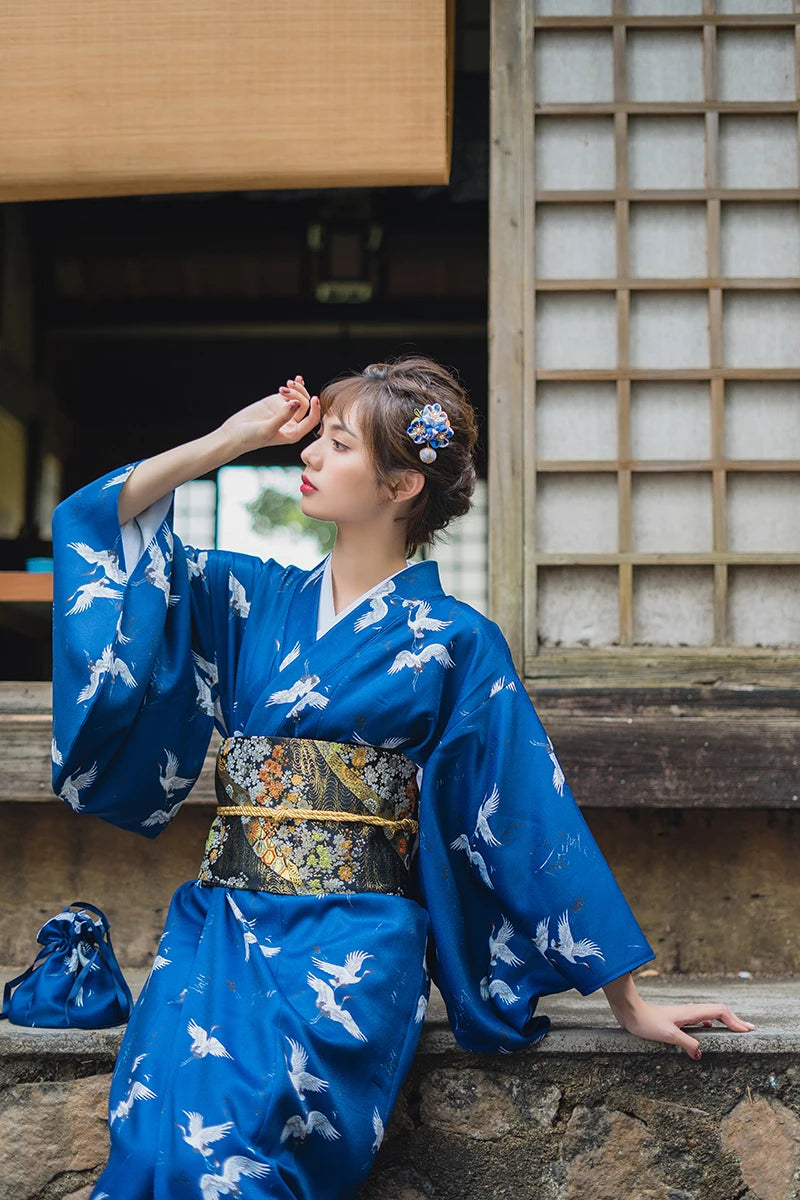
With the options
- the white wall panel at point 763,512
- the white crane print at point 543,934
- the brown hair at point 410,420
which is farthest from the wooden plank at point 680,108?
the white crane print at point 543,934

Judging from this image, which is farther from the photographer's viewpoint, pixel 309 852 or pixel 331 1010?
pixel 309 852

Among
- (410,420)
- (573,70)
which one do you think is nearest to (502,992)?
(410,420)

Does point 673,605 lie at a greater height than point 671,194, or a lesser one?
lesser

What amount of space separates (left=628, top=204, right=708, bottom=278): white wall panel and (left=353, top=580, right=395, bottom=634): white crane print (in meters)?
1.64

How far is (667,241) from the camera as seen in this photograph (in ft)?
11.4

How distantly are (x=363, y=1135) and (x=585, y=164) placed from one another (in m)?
2.78

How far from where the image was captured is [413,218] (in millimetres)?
6840

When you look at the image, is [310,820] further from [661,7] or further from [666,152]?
[661,7]

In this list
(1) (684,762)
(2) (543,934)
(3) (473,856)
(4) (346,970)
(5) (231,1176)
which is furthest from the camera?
(1) (684,762)

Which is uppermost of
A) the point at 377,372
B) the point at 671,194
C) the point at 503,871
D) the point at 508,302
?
the point at 671,194

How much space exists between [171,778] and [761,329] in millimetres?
2217

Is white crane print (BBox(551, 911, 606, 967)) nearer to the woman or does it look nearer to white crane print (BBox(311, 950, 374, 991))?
the woman

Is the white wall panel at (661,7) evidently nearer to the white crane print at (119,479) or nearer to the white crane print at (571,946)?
the white crane print at (119,479)

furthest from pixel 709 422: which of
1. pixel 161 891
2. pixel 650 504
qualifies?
pixel 161 891
